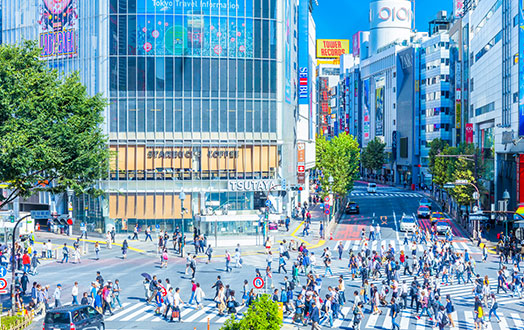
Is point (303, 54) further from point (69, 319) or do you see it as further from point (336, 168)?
point (69, 319)

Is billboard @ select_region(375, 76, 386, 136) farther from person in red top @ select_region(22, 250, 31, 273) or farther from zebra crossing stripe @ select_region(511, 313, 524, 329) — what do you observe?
zebra crossing stripe @ select_region(511, 313, 524, 329)

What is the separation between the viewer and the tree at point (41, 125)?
108 feet

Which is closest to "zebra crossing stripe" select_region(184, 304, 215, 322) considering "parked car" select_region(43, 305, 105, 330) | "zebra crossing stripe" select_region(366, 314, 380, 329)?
"parked car" select_region(43, 305, 105, 330)

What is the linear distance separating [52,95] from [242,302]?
14.4 meters

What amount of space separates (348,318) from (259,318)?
45.5 feet

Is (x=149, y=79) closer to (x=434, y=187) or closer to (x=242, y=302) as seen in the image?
(x=242, y=302)

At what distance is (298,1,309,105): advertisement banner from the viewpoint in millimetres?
91000

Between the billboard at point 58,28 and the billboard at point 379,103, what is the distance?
10249cm

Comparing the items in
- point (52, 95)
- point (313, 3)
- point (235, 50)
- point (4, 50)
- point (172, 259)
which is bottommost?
point (172, 259)

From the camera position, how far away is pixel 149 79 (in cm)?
6762

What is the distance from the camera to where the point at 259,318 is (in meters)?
21.2

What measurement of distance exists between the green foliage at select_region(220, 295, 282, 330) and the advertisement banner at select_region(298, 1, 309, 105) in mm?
69067

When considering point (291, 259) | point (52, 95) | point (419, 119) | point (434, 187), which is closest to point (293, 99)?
point (291, 259)

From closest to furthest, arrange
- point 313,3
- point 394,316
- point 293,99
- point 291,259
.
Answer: point 394,316
point 291,259
point 293,99
point 313,3
